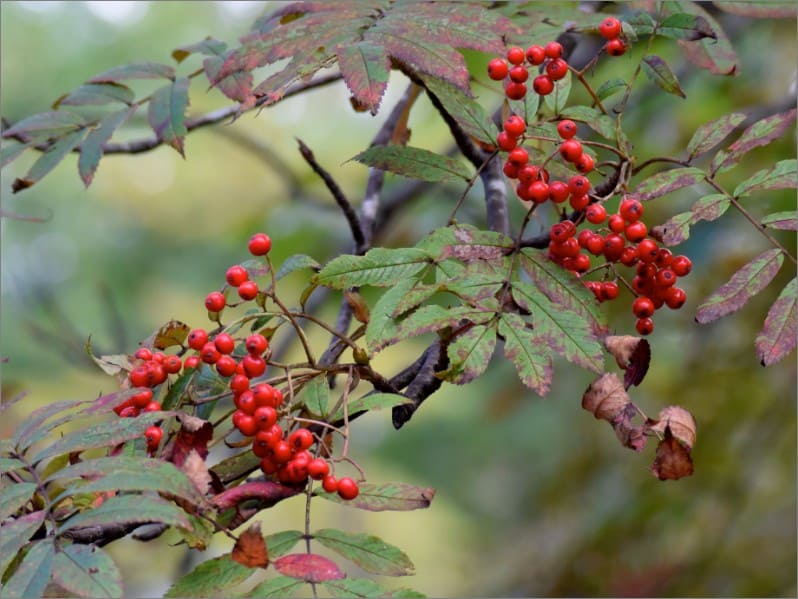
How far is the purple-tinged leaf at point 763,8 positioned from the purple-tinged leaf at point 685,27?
0.22 metres

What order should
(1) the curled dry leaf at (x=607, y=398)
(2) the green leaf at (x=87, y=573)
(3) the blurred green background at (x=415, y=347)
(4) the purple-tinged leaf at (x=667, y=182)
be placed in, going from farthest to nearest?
(3) the blurred green background at (x=415, y=347) < (4) the purple-tinged leaf at (x=667, y=182) < (1) the curled dry leaf at (x=607, y=398) < (2) the green leaf at (x=87, y=573)

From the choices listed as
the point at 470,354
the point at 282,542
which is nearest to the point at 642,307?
the point at 470,354

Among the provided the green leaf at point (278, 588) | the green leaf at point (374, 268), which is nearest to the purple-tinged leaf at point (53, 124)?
the green leaf at point (374, 268)

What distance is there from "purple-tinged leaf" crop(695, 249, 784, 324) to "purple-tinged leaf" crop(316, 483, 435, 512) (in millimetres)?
365

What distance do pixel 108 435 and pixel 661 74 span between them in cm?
85

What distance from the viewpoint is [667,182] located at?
1.11m

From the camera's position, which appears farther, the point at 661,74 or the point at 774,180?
the point at 661,74

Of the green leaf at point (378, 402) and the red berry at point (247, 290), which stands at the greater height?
the red berry at point (247, 290)

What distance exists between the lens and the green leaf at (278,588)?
0.91 meters

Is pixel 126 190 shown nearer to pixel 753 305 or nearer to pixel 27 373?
pixel 27 373

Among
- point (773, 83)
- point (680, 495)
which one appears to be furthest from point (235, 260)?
point (773, 83)

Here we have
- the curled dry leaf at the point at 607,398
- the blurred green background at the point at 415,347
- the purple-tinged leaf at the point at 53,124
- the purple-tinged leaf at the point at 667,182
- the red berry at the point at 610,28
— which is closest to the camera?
the curled dry leaf at the point at 607,398

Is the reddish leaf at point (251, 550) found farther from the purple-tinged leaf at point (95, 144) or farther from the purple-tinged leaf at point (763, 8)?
the purple-tinged leaf at point (763, 8)

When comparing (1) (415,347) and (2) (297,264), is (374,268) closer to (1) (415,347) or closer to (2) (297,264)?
(2) (297,264)
